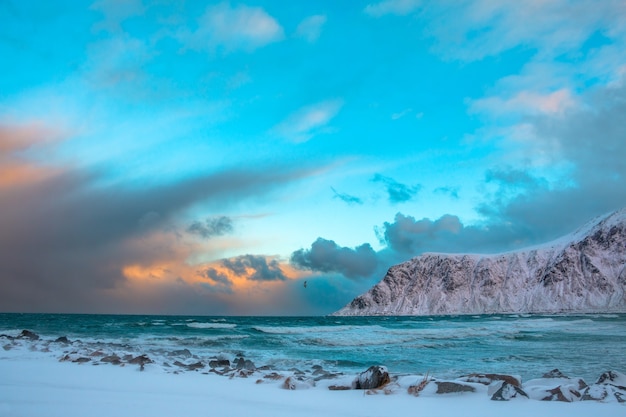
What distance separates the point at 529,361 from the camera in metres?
21.5

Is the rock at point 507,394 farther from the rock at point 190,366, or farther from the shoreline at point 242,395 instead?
the rock at point 190,366

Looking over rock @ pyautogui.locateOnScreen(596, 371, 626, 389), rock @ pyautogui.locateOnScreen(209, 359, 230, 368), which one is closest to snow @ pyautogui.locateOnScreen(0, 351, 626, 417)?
rock @ pyautogui.locateOnScreen(596, 371, 626, 389)

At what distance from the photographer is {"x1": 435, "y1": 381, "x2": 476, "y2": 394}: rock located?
34.8 feet

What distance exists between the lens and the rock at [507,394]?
9.92m

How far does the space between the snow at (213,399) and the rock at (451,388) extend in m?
0.14

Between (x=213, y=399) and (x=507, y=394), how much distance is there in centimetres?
641

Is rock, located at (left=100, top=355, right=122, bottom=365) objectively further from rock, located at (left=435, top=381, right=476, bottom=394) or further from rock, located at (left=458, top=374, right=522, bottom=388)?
rock, located at (left=458, top=374, right=522, bottom=388)

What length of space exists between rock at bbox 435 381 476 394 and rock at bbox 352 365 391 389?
1625 mm

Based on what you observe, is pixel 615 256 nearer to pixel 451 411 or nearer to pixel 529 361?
pixel 529 361

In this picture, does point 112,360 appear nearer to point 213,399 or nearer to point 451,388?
point 213,399

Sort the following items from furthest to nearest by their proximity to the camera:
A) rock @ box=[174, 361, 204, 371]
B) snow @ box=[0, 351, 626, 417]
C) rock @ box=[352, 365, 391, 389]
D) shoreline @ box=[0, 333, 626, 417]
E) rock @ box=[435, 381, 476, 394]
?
rock @ box=[174, 361, 204, 371], rock @ box=[352, 365, 391, 389], rock @ box=[435, 381, 476, 394], shoreline @ box=[0, 333, 626, 417], snow @ box=[0, 351, 626, 417]

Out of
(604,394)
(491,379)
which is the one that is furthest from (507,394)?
(604,394)

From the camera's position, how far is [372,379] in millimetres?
11789

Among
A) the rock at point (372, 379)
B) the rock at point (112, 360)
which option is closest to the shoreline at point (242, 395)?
the rock at point (372, 379)
